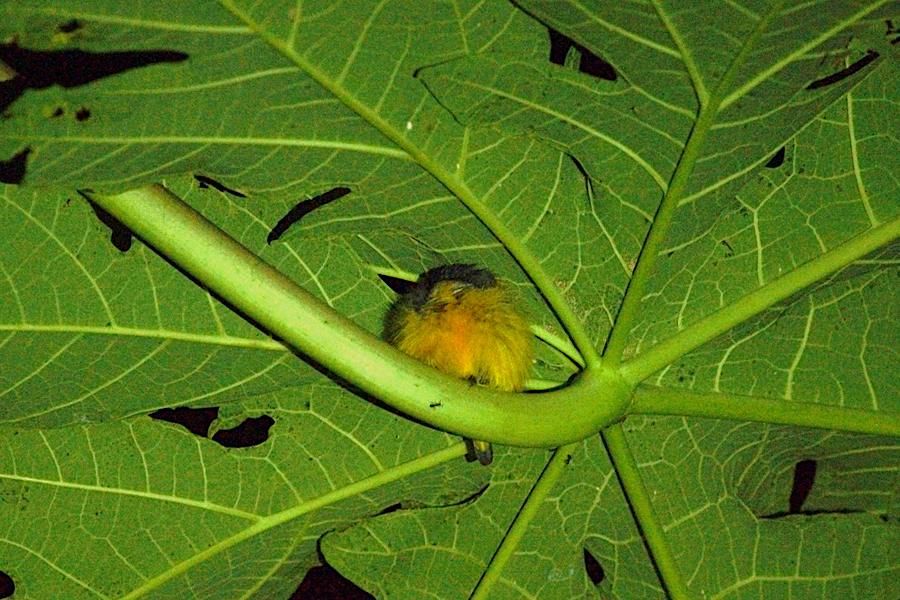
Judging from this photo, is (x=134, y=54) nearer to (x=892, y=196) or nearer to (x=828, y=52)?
(x=828, y=52)

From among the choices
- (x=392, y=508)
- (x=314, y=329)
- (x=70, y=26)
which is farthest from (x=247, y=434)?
(x=70, y=26)

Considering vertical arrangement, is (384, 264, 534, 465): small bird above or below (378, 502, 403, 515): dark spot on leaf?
above

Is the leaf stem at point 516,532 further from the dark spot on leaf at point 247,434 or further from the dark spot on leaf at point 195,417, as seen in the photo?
the dark spot on leaf at point 195,417

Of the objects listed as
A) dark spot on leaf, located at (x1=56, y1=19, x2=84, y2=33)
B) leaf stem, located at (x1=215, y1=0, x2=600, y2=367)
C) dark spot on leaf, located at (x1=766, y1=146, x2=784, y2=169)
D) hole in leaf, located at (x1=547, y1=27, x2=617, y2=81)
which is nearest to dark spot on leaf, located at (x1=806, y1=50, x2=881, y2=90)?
dark spot on leaf, located at (x1=766, y1=146, x2=784, y2=169)

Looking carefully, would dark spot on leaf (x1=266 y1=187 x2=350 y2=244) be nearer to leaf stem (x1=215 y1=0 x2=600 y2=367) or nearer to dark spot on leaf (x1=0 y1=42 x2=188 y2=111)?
leaf stem (x1=215 y1=0 x2=600 y2=367)

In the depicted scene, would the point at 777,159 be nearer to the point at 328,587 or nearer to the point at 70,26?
the point at 70,26

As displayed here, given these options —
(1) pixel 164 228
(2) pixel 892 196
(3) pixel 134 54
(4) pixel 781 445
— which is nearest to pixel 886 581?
(4) pixel 781 445
